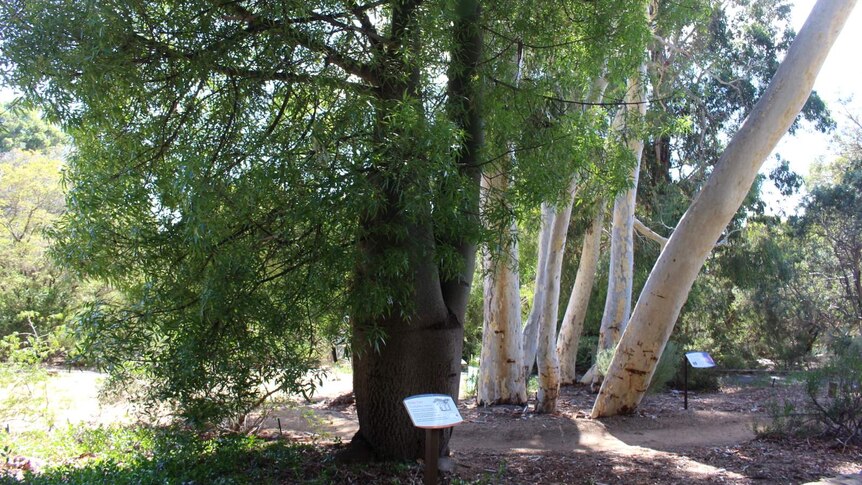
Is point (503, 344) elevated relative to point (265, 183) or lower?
lower

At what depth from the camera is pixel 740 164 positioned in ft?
30.7

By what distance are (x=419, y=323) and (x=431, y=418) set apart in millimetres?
1514

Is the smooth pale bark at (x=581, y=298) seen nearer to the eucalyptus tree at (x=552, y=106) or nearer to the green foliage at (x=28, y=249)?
the eucalyptus tree at (x=552, y=106)

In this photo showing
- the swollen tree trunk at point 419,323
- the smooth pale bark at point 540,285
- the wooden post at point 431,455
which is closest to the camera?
the wooden post at point 431,455

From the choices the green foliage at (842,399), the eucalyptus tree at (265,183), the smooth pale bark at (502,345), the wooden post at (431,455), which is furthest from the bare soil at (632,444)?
the eucalyptus tree at (265,183)

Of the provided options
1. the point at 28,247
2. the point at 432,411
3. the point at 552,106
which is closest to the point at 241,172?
the point at 432,411

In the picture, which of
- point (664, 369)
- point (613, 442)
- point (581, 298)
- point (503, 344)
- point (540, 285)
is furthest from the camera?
point (581, 298)

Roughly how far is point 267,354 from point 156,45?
2.53 meters

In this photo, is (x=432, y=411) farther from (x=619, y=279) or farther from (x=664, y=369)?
(x=619, y=279)

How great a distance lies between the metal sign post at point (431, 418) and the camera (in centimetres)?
491

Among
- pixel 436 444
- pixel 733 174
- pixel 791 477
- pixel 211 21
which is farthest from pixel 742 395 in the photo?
pixel 211 21

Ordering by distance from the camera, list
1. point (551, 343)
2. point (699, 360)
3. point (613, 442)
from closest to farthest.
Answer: point (613, 442)
point (699, 360)
point (551, 343)

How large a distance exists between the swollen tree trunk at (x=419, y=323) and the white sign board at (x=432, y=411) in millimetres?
913

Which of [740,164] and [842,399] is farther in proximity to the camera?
[740,164]
